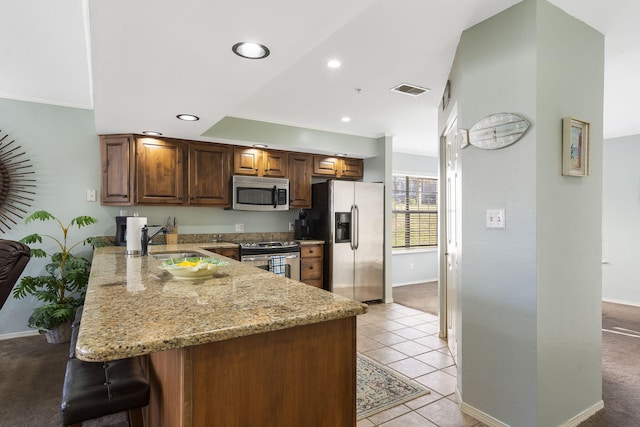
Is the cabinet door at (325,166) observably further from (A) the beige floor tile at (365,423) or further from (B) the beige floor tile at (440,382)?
(A) the beige floor tile at (365,423)

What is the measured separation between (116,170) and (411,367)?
3.62 metres

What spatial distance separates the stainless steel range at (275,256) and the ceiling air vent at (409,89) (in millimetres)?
2281

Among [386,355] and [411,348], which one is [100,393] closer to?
[386,355]

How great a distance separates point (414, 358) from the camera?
3150mm

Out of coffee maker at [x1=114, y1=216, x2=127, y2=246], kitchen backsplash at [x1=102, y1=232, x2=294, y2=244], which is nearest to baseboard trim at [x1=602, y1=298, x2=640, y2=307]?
kitchen backsplash at [x1=102, y1=232, x2=294, y2=244]

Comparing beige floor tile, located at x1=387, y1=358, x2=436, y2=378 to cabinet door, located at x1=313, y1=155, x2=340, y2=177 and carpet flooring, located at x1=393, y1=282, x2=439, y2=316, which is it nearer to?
carpet flooring, located at x1=393, y1=282, x2=439, y2=316

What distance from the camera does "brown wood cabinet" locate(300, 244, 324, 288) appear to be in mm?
4740

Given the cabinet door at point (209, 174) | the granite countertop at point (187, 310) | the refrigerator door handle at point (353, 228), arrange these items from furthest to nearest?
the refrigerator door handle at point (353, 228) < the cabinet door at point (209, 174) < the granite countertop at point (187, 310)

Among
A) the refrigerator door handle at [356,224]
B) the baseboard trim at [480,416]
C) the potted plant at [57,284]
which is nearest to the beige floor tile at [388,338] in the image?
the baseboard trim at [480,416]

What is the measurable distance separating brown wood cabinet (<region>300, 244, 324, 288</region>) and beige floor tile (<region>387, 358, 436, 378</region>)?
6.31ft

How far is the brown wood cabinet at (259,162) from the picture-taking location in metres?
4.56

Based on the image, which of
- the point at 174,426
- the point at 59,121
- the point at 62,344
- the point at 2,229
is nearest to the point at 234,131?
the point at 59,121

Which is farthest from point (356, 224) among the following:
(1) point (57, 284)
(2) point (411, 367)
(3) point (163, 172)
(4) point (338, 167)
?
(1) point (57, 284)

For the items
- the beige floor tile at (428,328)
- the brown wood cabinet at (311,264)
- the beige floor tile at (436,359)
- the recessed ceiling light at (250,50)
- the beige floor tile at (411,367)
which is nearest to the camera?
the recessed ceiling light at (250,50)
